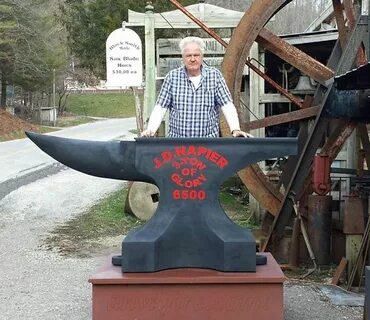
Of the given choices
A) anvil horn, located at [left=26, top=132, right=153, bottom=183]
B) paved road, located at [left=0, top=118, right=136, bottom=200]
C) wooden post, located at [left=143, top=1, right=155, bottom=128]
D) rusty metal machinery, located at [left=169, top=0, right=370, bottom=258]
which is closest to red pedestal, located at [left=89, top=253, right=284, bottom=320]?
anvil horn, located at [left=26, top=132, right=153, bottom=183]

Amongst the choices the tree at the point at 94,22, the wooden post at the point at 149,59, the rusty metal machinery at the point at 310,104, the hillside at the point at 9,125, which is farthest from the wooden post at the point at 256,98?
the hillside at the point at 9,125

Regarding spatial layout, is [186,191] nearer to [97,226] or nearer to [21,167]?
[97,226]

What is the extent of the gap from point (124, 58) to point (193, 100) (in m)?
5.54

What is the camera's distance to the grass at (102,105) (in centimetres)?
5275

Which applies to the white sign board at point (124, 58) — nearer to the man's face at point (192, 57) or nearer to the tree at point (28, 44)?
the man's face at point (192, 57)

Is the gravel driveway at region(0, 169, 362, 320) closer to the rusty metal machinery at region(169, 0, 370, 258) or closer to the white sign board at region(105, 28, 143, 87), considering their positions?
the rusty metal machinery at region(169, 0, 370, 258)

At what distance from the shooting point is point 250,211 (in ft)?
31.8

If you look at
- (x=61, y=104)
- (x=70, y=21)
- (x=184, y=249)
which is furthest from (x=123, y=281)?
(x=61, y=104)

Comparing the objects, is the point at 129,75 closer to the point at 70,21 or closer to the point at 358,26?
the point at 358,26

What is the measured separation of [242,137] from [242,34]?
2848 millimetres

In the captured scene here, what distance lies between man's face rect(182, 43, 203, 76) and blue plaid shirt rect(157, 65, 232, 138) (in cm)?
10

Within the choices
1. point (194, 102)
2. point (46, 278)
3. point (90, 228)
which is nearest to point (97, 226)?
point (90, 228)

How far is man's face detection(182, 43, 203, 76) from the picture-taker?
4633 mm

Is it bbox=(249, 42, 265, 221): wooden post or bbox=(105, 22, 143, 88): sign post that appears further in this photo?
bbox=(105, 22, 143, 88): sign post
